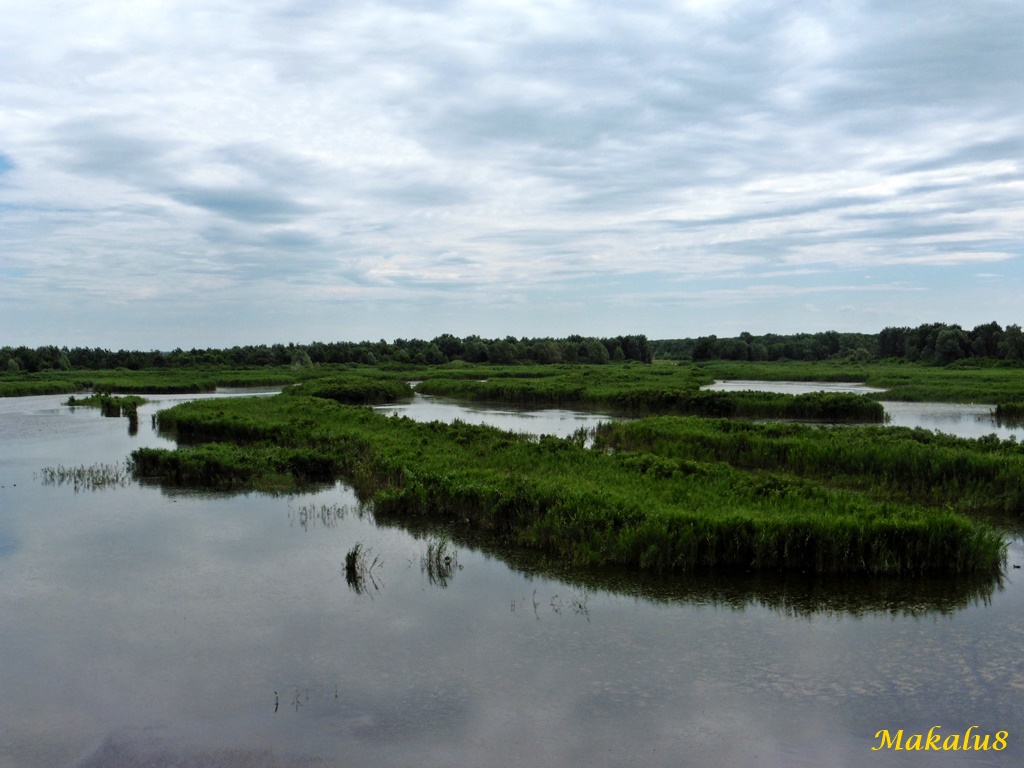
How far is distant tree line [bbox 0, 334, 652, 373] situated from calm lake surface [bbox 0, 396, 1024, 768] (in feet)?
245

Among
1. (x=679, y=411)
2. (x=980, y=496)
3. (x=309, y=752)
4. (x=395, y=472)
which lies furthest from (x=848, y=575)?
(x=679, y=411)

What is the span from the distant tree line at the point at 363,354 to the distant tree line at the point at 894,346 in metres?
10.7

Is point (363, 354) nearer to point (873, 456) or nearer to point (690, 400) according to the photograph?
point (690, 400)

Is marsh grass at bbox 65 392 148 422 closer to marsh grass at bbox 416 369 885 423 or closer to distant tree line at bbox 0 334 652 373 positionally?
marsh grass at bbox 416 369 885 423

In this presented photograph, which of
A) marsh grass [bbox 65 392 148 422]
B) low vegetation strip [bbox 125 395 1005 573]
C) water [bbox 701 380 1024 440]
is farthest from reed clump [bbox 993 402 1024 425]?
marsh grass [bbox 65 392 148 422]

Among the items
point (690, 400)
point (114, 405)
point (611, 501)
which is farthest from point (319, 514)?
point (114, 405)

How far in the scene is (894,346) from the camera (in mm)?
90312

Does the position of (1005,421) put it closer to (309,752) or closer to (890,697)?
(890,697)

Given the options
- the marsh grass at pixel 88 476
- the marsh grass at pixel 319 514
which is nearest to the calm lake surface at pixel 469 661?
the marsh grass at pixel 319 514

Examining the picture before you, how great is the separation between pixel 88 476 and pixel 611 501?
14.1 m

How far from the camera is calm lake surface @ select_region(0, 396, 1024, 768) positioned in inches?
296

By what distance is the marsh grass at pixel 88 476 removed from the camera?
1984 cm

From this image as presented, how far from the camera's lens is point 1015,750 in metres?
7.29

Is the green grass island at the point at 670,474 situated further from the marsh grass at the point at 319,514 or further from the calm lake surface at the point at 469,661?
the marsh grass at the point at 319,514
